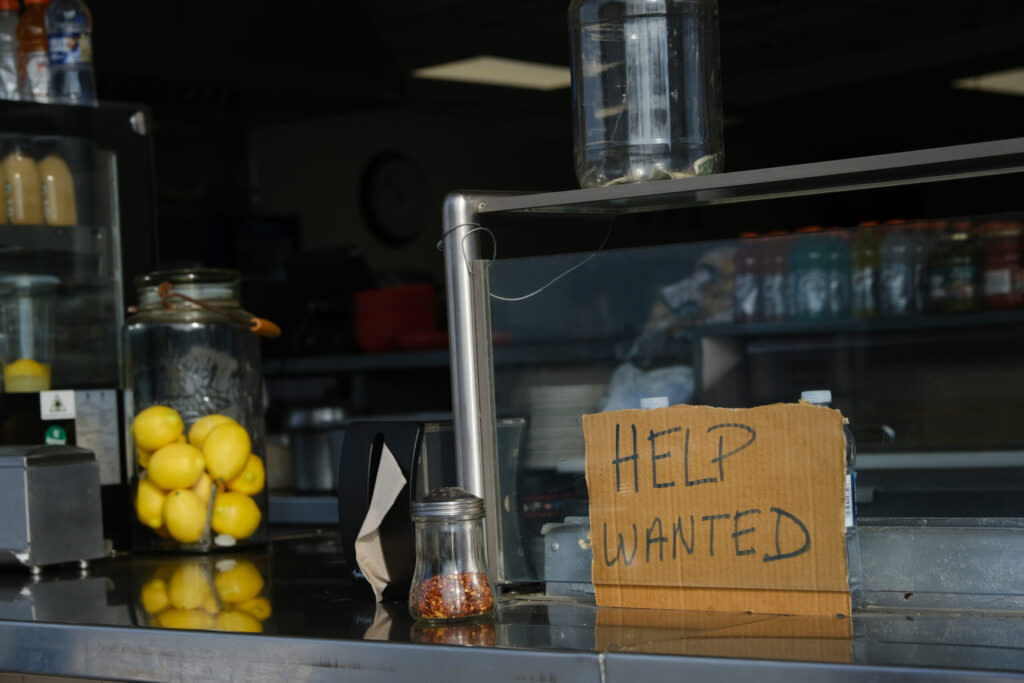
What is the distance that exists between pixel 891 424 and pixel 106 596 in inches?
106

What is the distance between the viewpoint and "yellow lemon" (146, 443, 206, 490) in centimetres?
155

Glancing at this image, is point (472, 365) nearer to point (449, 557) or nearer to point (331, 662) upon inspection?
point (449, 557)

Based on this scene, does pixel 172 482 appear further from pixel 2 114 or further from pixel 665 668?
pixel 665 668

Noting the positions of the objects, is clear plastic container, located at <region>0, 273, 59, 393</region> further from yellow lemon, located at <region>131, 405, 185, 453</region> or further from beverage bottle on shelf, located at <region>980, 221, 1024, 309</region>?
beverage bottle on shelf, located at <region>980, 221, 1024, 309</region>

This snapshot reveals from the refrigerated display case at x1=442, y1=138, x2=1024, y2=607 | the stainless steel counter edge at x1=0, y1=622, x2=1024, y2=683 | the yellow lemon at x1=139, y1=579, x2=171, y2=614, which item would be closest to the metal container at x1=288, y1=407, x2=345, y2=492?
the refrigerated display case at x1=442, y1=138, x2=1024, y2=607

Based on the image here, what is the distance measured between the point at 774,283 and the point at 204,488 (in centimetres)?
230

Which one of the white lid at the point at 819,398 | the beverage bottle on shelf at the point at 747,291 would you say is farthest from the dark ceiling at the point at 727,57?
the white lid at the point at 819,398

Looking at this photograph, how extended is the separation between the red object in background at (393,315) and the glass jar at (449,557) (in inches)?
144

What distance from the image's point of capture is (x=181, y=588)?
131 centimetres

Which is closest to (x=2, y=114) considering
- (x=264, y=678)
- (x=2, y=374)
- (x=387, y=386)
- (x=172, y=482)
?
(x=2, y=374)

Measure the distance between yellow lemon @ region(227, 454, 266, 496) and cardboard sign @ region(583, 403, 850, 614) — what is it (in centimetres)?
68

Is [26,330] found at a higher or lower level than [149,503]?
higher

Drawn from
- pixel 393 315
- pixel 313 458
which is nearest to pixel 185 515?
pixel 313 458

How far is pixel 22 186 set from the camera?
175 centimetres
